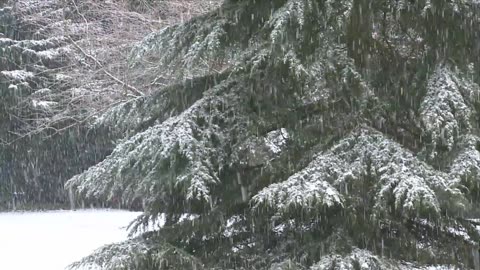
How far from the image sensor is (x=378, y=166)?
3.46 meters

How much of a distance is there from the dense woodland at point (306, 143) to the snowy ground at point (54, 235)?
7041 mm

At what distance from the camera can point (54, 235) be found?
14961 mm

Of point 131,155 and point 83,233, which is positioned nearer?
point 131,155

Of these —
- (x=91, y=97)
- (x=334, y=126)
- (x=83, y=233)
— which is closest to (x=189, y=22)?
(x=334, y=126)

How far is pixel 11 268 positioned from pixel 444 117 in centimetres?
937

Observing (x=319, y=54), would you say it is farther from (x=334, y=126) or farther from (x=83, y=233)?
(x=83, y=233)

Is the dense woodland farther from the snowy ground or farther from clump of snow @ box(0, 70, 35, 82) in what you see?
clump of snow @ box(0, 70, 35, 82)

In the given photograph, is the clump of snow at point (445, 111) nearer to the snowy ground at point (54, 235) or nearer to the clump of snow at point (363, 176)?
the clump of snow at point (363, 176)

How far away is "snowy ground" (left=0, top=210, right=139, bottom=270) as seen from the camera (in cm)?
1191

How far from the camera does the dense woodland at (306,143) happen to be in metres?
3.49

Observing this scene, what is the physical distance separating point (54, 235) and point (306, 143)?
11.9 m

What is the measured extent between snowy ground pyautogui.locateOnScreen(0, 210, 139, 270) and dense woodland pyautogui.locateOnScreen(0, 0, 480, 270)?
23.1ft

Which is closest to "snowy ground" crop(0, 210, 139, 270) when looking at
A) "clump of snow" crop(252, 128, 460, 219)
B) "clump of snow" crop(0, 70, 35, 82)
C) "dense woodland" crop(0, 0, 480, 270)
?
"clump of snow" crop(0, 70, 35, 82)

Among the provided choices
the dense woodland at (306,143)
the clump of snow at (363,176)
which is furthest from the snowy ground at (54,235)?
the clump of snow at (363,176)
